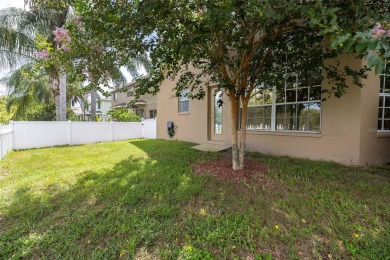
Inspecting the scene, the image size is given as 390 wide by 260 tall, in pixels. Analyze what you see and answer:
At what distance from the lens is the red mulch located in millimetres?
4326

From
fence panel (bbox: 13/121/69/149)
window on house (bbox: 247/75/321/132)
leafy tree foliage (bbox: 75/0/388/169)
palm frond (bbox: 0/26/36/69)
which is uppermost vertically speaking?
palm frond (bbox: 0/26/36/69)

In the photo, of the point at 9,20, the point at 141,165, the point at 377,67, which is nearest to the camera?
the point at 377,67

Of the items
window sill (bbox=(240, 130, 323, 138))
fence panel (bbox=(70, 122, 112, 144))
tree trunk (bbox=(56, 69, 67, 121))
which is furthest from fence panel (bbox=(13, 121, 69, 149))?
window sill (bbox=(240, 130, 323, 138))

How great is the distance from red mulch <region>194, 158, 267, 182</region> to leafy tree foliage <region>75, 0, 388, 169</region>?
24cm

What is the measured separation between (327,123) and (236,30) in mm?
3328

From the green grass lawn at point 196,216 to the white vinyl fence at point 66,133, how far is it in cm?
498

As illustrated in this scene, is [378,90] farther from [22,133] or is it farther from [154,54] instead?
[22,133]

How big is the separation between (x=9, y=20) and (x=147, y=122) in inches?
320

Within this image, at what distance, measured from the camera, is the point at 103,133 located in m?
12.5

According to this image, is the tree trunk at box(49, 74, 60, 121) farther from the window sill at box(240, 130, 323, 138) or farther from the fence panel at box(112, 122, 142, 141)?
the window sill at box(240, 130, 323, 138)

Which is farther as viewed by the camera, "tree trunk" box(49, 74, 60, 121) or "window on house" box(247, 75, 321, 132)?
"tree trunk" box(49, 74, 60, 121)

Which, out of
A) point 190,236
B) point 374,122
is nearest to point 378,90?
point 374,122

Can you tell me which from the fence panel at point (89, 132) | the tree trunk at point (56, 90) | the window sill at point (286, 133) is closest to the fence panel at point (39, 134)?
the fence panel at point (89, 132)

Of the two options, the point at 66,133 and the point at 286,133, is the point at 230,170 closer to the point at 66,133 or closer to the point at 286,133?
the point at 286,133
